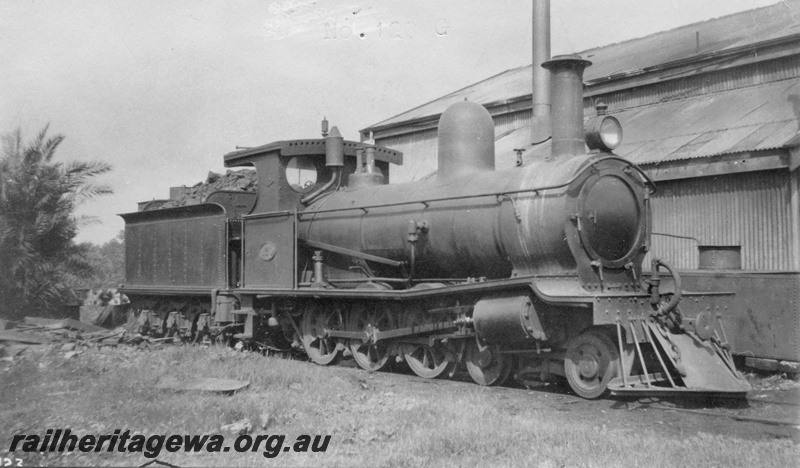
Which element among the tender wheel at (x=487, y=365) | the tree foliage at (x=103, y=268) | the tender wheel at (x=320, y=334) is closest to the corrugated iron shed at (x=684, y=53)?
the tender wheel at (x=487, y=365)

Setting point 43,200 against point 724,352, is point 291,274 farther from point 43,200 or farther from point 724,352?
point 43,200

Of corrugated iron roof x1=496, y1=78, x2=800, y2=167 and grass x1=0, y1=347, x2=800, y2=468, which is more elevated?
corrugated iron roof x1=496, y1=78, x2=800, y2=167

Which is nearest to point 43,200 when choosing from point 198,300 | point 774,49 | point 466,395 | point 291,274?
point 198,300

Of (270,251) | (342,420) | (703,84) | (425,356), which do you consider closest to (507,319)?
(425,356)

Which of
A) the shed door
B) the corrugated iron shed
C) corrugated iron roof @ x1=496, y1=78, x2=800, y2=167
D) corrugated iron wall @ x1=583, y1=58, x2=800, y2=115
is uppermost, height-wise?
the corrugated iron shed

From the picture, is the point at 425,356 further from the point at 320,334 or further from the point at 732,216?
the point at 732,216

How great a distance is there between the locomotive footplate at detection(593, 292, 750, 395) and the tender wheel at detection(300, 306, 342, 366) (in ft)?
14.0

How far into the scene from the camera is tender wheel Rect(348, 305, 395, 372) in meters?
9.63

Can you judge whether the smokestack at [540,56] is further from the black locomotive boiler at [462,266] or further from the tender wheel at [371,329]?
the tender wheel at [371,329]

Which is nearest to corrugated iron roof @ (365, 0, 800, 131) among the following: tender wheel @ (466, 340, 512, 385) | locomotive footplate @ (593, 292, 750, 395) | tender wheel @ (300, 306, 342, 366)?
locomotive footplate @ (593, 292, 750, 395)

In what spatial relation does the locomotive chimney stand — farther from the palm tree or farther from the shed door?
the palm tree

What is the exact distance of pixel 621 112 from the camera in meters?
16.9

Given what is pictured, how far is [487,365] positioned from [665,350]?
Result: 2.13m

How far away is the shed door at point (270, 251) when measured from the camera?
10.4 meters
